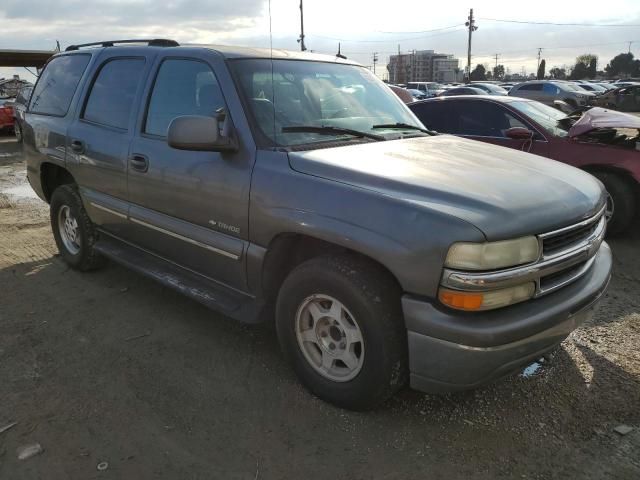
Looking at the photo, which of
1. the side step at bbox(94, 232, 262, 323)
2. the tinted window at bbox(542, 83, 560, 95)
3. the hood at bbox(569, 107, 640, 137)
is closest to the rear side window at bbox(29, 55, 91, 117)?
the side step at bbox(94, 232, 262, 323)

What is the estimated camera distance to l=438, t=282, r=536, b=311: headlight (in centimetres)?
233

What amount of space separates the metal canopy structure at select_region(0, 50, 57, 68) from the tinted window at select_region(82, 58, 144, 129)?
1565 cm

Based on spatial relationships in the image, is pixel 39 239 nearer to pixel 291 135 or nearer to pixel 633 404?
pixel 291 135

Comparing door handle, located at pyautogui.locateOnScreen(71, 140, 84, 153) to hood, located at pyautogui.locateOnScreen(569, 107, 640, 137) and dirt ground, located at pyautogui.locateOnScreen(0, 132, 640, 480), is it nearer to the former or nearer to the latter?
dirt ground, located at pyautogui.locateOnScreen(0, 132, 640, 480)

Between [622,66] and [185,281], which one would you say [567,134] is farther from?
[622,66]

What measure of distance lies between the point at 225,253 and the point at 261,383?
0.80 metres

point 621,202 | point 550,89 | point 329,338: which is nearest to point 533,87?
point 550,89

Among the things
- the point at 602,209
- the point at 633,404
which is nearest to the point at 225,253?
the point at 602,209

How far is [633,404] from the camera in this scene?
9.71ft

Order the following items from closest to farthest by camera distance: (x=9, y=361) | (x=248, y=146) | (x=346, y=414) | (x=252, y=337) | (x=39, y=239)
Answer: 1. (x=346, y=414)
2. (x=248, y=146)
3. (x=9, y=361)
4. (x=252, y=337)
5. (x=39, y=239)

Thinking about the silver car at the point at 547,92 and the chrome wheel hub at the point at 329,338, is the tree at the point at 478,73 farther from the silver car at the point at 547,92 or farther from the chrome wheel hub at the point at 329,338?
the chrome wheel hub at the point at 329,338

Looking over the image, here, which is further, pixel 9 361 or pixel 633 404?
pixel 9 361

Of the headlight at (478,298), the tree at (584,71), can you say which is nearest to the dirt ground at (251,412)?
the headlight at (478,298)

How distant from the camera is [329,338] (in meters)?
2.89
